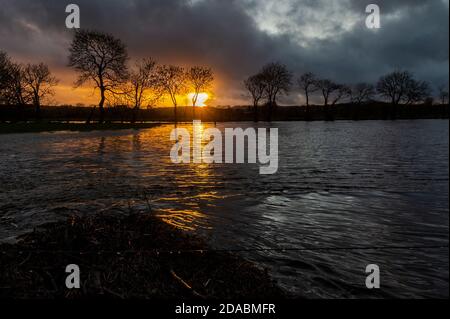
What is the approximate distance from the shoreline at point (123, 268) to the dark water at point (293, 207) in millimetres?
687

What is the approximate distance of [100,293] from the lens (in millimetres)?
3498

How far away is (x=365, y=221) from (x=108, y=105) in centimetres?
5429

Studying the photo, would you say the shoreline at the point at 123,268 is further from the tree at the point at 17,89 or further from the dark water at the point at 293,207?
the tree at the point at 17,89

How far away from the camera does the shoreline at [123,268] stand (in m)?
3.62

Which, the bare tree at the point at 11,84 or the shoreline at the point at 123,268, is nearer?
the shoreline at the point at 123,268

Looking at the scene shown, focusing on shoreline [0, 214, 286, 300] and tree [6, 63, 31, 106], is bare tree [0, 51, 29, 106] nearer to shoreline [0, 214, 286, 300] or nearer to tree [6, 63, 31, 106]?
tree [6, 63, 31, 106]

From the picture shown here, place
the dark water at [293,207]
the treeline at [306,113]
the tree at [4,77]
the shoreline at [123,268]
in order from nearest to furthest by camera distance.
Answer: the shoreline at [123,268]
the dark water at [293,207]
the tree at [4,77]
the treeline at [306,113]

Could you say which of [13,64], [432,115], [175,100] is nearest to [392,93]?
[432,115]

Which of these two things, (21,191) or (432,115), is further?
(432,115)

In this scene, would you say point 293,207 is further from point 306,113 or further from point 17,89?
point 306,113

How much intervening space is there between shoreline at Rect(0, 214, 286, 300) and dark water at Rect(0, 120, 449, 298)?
69 centimetres

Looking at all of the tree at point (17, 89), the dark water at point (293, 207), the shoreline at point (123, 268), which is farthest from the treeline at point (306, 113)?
the shoreline at point (123, 268)

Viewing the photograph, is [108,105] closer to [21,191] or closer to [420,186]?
[21,191]

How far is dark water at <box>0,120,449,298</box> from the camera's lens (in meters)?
4.68
